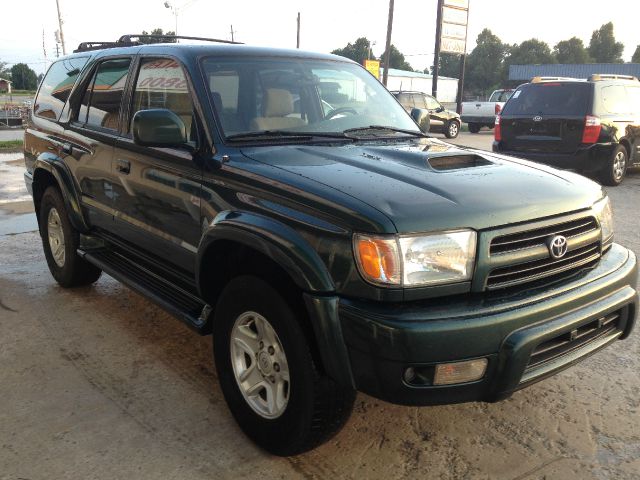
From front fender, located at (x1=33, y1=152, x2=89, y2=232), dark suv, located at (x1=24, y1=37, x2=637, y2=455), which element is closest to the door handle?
dark suv, located at (x1=24, y1=37, x2=637, y2=455)

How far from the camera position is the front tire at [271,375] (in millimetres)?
2445

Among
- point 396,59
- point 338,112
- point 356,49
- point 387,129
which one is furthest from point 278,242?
point 396,59

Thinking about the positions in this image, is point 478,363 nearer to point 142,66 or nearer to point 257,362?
point 257,362

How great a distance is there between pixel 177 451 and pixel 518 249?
175cm

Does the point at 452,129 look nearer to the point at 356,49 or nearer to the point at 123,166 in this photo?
the point at 123,166

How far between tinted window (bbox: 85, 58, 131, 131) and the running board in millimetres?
886

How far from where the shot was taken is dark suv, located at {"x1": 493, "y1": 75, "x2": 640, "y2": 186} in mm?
9547

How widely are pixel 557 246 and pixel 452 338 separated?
717 mm

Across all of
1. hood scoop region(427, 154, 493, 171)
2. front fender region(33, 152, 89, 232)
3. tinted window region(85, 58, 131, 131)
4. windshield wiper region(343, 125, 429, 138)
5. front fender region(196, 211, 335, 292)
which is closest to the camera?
front fender region(196, 211, 335, 292)

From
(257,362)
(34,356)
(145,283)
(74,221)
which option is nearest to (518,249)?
(257,362)

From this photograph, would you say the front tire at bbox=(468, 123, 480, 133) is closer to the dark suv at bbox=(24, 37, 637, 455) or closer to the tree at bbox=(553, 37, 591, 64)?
the dark suv at bbox=(24, 37, 637, 455)

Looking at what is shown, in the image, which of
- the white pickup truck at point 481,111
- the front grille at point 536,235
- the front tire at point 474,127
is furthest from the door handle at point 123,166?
the front tire at point 474,127

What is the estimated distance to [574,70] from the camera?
66.1m

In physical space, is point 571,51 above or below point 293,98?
above
